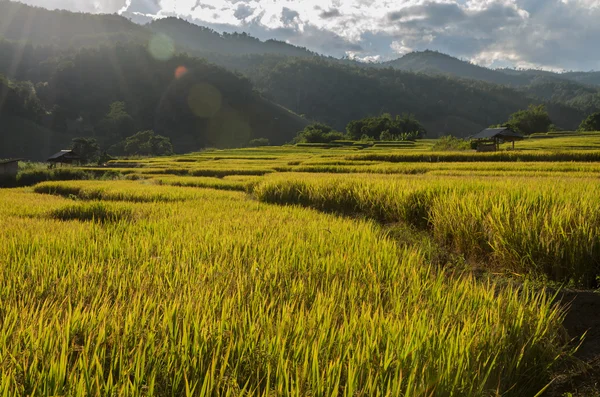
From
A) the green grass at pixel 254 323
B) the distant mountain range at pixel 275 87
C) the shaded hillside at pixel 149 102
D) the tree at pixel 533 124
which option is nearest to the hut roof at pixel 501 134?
the green grass at pixel 254 323

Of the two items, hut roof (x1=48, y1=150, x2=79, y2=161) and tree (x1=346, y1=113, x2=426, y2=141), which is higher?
tree (x1=346, y1=113, x2=426, y2=141)

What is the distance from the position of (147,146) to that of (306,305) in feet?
210

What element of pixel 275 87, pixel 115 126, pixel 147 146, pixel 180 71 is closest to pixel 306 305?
pixel 147 146

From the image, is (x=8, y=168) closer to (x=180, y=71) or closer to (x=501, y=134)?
(x=501, y=134)

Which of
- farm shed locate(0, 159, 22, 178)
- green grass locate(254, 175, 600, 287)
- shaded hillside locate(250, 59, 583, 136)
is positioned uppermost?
shaded hillside locate(250, 59, 583, 136)

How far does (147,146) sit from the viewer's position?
2386 inches

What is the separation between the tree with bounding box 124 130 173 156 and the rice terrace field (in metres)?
59.6

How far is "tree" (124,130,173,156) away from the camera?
199ft

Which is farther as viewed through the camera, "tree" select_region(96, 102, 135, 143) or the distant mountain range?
the distant mountain range

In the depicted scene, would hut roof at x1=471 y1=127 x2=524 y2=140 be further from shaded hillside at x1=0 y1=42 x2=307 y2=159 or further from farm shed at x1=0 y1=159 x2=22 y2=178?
shaded hillside at x1=0 y1=42 x2=307 y2=159

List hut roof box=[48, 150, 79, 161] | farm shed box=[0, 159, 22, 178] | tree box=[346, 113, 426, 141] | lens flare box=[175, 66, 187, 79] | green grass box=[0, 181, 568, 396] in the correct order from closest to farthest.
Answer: green grass box=[0, 181, 568, 396]
farm shed box=[0, 159, 22, 178]
hut roof box=[48, 150, 79, 161]
tree box=[346, 113, 426, 141]
lens flare box=[175, 66, 187, 79]

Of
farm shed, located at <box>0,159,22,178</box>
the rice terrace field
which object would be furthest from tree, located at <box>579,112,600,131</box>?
farm shed, located at <box>0,159,22,178</box>

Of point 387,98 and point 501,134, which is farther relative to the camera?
point 387,98

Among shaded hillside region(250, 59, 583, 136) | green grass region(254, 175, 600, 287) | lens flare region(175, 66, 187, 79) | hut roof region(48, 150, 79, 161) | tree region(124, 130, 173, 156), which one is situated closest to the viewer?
green grass region(254, 175, 600, 287)
